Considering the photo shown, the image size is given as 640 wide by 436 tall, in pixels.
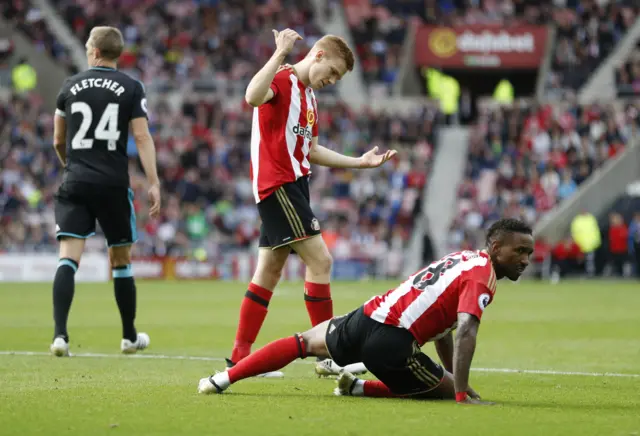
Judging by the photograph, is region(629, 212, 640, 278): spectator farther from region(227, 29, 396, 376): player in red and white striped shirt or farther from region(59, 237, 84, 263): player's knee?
region(227, 29, 396, 376): player in red and white striped shirt

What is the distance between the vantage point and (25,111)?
3381cm

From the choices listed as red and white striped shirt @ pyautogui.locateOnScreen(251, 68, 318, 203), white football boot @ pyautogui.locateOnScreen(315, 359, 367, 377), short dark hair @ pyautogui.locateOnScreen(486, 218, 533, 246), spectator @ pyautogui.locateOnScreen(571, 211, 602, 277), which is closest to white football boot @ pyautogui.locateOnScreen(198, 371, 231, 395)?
white football boot @ pyautogui.locateOnScreen(315, 359, 367, 377)

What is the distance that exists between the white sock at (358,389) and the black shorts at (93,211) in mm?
3103

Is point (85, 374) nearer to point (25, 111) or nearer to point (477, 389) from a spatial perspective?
point (477, 389)

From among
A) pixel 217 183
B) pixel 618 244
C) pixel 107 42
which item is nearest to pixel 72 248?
pixel 107 42

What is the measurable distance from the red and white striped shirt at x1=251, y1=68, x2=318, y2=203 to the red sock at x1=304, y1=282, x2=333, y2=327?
0.70 metres

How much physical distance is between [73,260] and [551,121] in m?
24.3

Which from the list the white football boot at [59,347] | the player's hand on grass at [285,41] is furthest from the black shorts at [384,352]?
the white football boot at [59,347]

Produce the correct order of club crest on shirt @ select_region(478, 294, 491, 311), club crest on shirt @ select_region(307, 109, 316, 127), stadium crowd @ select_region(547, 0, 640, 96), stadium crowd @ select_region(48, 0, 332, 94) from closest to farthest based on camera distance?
club crest on shirt @ select_region(478, 294, 491, 311), club crest on shirt @ select_region(307, 109, 316, 127), stadium crowd @ select_region(547, 0, 640, 96), stadium crowd @ select_region(48, 0, 332, 94)

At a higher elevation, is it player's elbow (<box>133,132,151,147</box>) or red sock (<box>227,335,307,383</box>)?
player's elbow (<box>133,132,151,147</box>)

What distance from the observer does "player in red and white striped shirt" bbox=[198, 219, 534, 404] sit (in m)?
6.39

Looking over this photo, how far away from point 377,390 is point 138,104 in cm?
349

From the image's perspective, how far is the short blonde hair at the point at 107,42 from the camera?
9.11 m


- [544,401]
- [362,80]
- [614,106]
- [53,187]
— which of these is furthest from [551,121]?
[544,401]
